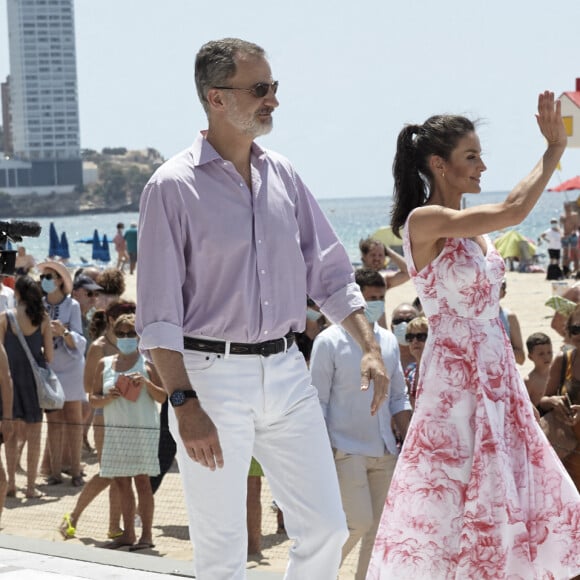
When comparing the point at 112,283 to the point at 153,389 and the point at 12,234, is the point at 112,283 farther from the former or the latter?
the point at 12,234

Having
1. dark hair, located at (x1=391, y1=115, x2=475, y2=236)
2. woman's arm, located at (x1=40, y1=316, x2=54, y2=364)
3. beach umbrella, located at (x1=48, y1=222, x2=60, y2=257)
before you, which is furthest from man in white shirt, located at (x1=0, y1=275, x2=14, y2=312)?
beach umbrella, located at (x1=48, y1=222, x2=60, y2=257)

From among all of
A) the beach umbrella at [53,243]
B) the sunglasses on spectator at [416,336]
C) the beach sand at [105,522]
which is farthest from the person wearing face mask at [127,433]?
the beach umbrella at [53,243]

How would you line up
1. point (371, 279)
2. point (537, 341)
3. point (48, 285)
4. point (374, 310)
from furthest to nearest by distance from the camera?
point (48, 285) < point (537, 341) < point (371, 279) < point (374, 310)

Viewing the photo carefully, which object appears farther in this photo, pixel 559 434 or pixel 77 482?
pixel 77 482

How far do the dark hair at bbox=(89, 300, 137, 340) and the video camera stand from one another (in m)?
3.89

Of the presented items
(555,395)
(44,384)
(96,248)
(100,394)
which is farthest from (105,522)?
(96,248)

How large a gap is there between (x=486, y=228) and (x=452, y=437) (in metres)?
0.72

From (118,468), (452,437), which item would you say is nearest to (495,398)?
(452,437)

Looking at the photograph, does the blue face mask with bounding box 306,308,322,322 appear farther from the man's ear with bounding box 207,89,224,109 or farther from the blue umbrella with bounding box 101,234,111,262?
the blue umbrella with bounding box 101,234,111,262

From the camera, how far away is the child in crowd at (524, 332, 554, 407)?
7488 mm

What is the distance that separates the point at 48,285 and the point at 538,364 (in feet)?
14.7

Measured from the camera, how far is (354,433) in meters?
6.01

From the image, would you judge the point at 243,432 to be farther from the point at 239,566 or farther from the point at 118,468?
the point at 118,468

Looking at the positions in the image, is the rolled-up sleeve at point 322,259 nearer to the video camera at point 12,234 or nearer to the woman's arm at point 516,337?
the video camera at point 12,234
